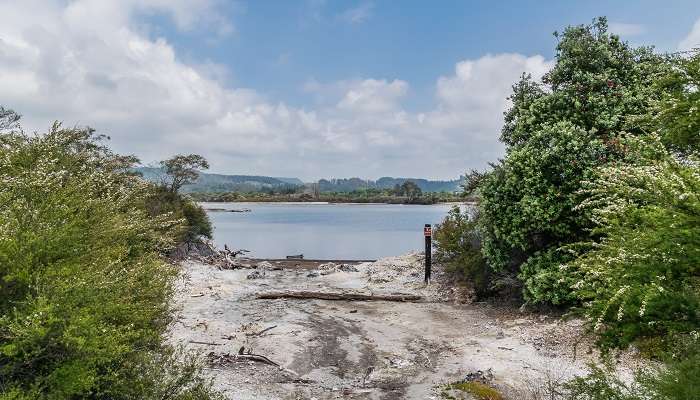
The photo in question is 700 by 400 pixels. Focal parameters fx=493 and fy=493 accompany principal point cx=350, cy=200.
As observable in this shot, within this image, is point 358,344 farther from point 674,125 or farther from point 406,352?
point 674,125

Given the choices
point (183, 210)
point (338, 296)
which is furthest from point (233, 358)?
point (183, 210)

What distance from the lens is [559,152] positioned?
14414 millimetres

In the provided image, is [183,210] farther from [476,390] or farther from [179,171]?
[476,390]

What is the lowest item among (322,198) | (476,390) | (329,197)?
(476,390)

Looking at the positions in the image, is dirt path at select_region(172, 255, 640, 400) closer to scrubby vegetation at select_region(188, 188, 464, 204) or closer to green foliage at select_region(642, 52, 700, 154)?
green foliage at select_region(642, 52, 700, 154)

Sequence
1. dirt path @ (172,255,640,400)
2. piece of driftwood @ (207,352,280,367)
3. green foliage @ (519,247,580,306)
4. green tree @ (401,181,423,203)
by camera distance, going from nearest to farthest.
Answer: dirt path @ (172,255,640,400)
piece of driftwood @ (207,352,280,367)
green foliage @ (519,247,580,306)
green tree @ (401,181,423,203)

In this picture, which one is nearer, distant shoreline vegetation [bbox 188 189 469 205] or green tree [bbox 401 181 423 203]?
green tree [bbox 401 181 423 203]

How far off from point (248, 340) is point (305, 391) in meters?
3.74

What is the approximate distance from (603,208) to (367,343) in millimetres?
8090

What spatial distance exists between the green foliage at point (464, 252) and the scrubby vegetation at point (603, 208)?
0.06 m

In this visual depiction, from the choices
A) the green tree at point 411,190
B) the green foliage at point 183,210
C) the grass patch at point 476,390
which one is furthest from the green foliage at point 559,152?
the green tree at point 411,190

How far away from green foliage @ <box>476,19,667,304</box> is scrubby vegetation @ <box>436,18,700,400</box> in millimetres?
42

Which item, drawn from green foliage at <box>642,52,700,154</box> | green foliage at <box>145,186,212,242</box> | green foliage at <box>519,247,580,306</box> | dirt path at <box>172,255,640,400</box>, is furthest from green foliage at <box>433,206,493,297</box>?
green foliage at <box>145,186,212,242</box>

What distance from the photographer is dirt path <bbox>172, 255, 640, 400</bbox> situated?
10.3 meters
